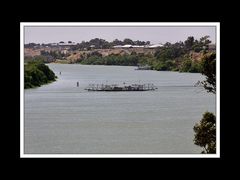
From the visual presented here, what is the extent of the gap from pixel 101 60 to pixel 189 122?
43.2 inches

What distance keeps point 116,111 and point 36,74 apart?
88cm

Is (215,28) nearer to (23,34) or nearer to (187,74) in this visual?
(187,74)

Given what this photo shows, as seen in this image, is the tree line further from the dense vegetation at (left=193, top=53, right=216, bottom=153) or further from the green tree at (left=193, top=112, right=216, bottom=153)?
the green tree at (left=193, top=112, right=216, bottom=153)

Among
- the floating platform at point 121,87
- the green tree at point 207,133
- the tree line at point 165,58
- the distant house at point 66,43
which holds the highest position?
the distant house at point 66,43

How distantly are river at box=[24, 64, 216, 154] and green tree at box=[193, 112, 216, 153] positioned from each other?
6 cm

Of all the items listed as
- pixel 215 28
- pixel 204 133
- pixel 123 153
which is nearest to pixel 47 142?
pixel 123 153

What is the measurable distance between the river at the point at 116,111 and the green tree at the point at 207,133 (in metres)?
0.06

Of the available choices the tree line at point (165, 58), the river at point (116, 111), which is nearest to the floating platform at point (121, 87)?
the river at point (116, 111)

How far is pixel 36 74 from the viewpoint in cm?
590

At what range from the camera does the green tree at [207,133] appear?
593cm

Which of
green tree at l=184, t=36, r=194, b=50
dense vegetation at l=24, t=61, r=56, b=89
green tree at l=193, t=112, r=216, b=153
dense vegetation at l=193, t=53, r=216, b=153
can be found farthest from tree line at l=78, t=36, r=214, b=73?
green tree at l=193, t=112, r=216, b=153

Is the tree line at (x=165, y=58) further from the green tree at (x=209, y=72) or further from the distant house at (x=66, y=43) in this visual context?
the distant house at (x=66, y=43)

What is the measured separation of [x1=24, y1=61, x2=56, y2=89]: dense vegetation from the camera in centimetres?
586

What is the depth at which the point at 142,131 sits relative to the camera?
6.18 m
